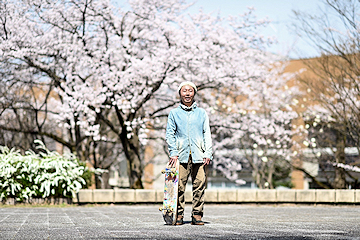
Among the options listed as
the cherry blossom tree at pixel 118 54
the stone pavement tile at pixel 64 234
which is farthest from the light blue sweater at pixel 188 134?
the cherry blossom tree at pixel 118 54

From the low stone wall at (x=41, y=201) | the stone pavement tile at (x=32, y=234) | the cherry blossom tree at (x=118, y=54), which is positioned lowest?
the low stone wall at (x=41, y=201)

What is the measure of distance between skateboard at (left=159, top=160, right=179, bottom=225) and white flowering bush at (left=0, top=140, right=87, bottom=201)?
5.87 m

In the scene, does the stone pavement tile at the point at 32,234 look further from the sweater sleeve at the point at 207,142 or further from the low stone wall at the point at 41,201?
the low stone wall at the point at 41,201

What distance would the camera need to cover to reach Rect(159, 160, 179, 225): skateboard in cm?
591

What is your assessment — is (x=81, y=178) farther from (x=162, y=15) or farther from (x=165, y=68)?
(x=162, y=15)

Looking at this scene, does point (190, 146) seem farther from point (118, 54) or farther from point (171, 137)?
point (118, 54)

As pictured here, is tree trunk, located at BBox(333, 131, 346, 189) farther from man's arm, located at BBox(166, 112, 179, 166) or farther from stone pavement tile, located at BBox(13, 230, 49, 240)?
stone pavement tile, located at BBox(13, 230, 49, 240)

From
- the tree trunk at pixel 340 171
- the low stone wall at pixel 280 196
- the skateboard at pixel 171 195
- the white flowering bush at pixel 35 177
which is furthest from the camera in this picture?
the tree trunk at pixel 340 171

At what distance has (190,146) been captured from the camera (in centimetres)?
605

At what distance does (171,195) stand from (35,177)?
636 centimetres

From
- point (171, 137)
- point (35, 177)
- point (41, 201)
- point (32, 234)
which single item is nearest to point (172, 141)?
point (171, 137)

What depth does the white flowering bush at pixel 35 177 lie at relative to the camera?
1122 cm

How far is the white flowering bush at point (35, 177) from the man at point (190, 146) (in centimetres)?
594

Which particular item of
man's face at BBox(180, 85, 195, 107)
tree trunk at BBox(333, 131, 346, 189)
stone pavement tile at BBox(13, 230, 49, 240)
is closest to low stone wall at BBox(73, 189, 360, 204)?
man's face at BBox(180, 85, 195, 107)
